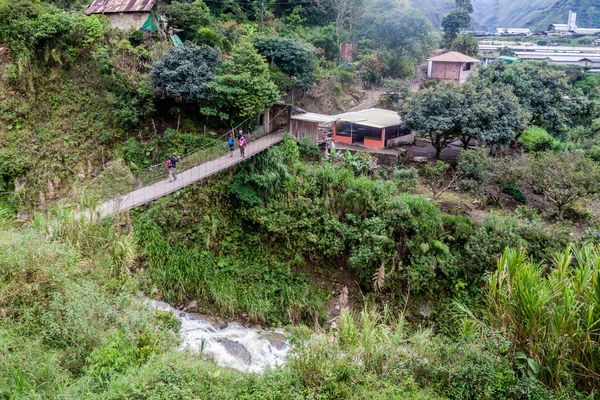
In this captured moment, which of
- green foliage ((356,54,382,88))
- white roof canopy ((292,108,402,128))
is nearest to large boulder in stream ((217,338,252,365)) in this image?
white roof canopy ((292,108,402,128))

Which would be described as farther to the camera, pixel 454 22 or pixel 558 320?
pixel 454 22

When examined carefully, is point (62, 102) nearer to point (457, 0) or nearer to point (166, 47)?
point (166, 47)

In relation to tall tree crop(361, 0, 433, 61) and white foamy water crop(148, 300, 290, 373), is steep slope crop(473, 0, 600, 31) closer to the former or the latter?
tall tree crop(361, 0, 433, 61)

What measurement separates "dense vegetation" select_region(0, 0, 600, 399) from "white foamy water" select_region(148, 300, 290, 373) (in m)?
0.38

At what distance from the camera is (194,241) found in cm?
984

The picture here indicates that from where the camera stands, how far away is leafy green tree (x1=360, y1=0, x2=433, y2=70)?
19219 millimetres

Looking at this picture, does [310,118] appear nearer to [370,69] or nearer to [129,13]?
[370,69]

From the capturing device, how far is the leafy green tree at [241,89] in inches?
456

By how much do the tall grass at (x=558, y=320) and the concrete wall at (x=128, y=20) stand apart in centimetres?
1424

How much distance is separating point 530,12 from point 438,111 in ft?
186

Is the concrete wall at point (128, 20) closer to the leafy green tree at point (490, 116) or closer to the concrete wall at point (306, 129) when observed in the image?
the concrete wall at point (306, 129)

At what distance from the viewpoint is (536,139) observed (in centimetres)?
1505

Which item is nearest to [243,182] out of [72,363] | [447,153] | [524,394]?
[72,363]

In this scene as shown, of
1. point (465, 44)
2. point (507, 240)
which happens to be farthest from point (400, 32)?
point (507, 240)
